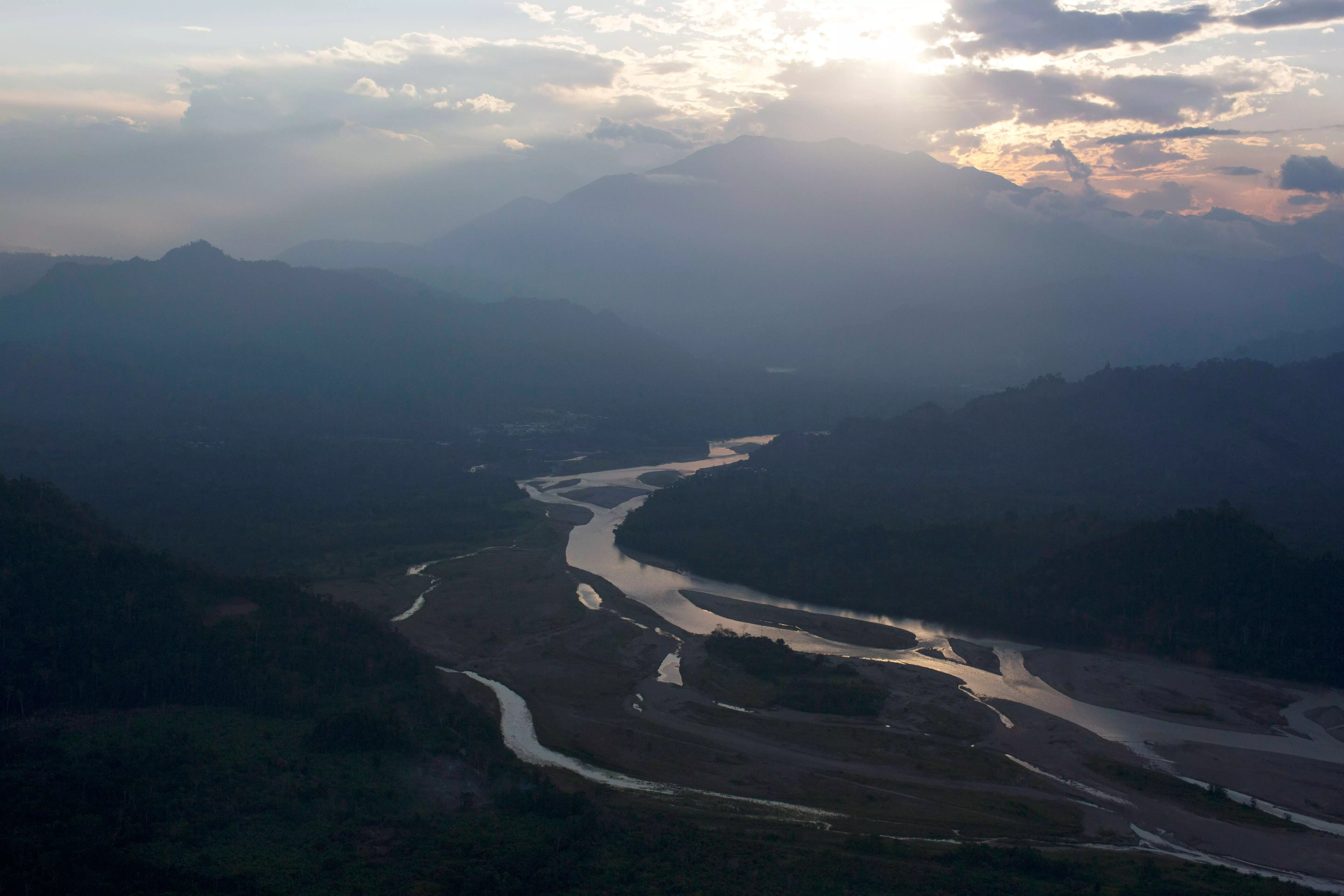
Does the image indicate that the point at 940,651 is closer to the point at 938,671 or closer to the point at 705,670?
the point at 938,671

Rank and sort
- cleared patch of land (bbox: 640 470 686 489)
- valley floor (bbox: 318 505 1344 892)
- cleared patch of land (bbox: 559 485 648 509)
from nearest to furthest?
valley floor (bbox: 318 505 1344 892) → cleared patch of land (bbox: 559 485 648 509) → cleared patch of land (bbox: 640 470 686 489)

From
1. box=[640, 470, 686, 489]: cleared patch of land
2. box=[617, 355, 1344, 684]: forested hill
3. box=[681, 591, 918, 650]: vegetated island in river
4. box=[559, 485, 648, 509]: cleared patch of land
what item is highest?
box=[617, 355, 1344, 684]: forested hill

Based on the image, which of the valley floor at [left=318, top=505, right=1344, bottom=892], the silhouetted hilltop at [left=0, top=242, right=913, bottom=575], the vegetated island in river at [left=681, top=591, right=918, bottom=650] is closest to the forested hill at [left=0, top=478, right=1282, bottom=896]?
the valley floor at [left=318, top=505, right=1344, bottom=892]

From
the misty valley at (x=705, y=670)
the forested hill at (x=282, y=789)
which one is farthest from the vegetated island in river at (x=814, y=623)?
the forested hill at (x=282, y=789)

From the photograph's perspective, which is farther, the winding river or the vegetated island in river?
the vegetated island in river

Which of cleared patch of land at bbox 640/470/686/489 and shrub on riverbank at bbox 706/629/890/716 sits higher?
shrub on riverbank at bbox 706/629/890/716

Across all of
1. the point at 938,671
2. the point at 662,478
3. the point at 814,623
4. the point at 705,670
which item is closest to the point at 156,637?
the point at 705,670

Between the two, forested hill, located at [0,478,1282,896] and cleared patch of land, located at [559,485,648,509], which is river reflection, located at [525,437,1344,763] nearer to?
cleared patch of land, located at [559,485,648,509]
